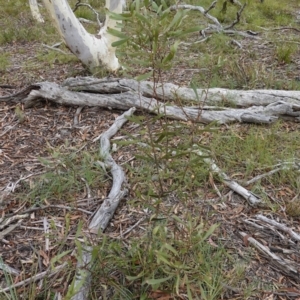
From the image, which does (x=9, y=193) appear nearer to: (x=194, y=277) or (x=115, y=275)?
(x=115, y=275)

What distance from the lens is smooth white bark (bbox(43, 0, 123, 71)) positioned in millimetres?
4648

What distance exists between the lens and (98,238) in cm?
224

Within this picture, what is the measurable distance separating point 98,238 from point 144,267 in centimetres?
47

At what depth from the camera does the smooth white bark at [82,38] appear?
183 inches

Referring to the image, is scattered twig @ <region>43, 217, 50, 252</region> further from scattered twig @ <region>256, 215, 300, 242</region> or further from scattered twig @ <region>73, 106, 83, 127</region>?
scattered twig @ <region>73, 106, 83, 127</region>

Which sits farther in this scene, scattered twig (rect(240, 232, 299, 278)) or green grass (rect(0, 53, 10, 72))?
green grass (rect(0, 53, 10, 72))

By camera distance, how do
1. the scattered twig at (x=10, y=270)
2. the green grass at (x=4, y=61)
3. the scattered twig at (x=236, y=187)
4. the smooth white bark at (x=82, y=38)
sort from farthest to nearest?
the green grass at (x=4, y=61)
the smooth white bark at (x=82, y=38)
the scattered twig at (x=236, y=187)
the scattered twig at (x=10, y=270)

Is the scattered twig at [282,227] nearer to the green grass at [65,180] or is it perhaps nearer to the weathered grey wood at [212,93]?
the green grass at [65,180]

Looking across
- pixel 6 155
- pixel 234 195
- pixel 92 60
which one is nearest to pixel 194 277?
pixel 234 195

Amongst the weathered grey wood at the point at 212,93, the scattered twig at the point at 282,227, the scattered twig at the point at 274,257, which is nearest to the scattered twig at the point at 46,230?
the scattered twig at the point at 274,257

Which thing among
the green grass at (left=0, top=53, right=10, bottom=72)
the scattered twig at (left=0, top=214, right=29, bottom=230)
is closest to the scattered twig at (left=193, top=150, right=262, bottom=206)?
the scattered twig at (left=0, top=214, right=29, bottom=230)

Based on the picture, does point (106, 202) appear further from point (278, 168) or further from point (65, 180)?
point (278, 168)

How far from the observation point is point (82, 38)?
485 centimetres

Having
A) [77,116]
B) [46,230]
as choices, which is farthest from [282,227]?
[77,116]
